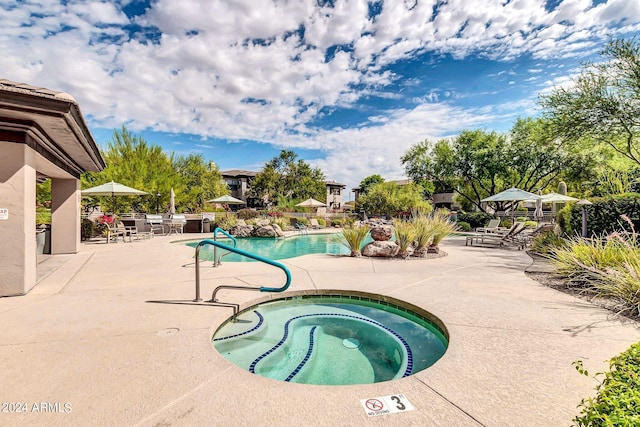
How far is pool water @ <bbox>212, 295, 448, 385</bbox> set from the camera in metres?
3.09

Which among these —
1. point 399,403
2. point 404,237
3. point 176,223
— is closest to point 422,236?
point 404,237

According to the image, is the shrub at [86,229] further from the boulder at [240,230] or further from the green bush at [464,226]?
the green bush at [464,226]

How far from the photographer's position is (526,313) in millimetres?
3969

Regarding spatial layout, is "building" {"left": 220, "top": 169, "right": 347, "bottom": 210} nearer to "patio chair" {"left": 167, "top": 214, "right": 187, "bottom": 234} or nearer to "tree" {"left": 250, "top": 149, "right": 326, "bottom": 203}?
"tree" {"left": 250, "top": 149, "right": 326, "bottom": 203}

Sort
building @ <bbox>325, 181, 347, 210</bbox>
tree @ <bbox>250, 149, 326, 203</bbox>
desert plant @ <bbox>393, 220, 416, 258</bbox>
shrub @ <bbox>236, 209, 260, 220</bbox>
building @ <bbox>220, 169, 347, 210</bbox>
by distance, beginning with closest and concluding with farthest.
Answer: desert plant @ <bbox>393, 220, 416, 258</bbox> → shrub @ <bbox>236, 209, 260, 220</bbox> → tree @ <bbox>250, 149, 326, 203</bbox> → building @ <bbox>220, 169, 347, 210</bbox> → building @ <bbox>325, 181, 347, 210</bbox>

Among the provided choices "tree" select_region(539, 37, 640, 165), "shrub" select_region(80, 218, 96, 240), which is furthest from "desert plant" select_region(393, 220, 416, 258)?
"shrub" select_region(80, 218, 96, 240)

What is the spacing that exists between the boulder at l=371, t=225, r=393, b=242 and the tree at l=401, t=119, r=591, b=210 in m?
15.9

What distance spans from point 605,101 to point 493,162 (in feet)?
40.1

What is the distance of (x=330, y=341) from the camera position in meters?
3.82

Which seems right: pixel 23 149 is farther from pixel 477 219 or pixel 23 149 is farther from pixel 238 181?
pixel 238 181

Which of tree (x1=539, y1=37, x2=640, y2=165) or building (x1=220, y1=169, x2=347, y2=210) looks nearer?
tree (x1=539, y1=37, x2=640, y2=165)

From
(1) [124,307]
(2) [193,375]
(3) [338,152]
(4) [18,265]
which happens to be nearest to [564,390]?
(2) [193,375]

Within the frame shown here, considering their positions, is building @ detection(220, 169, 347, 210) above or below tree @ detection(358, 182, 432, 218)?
above

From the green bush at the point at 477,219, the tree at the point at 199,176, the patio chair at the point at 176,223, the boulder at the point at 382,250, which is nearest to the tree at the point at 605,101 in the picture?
the boulder at the point at 382,250
